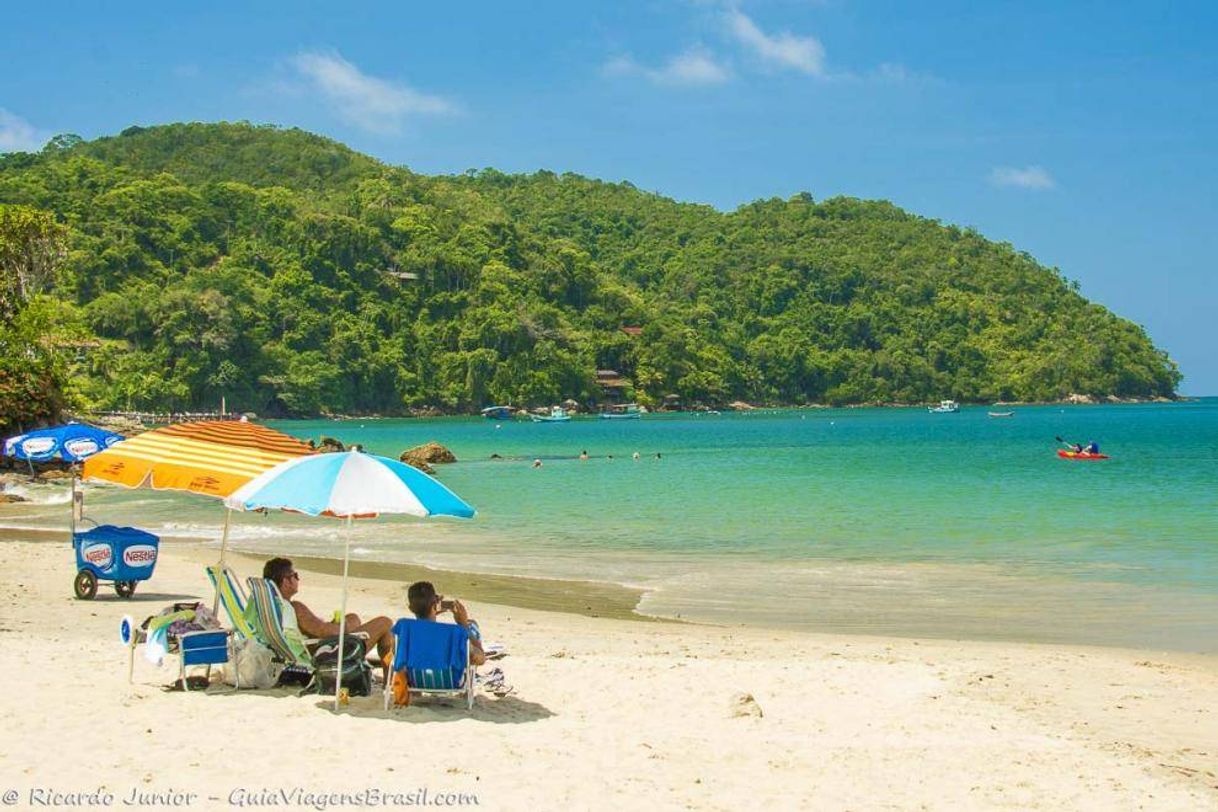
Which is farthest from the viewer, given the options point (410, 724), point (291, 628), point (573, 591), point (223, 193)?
point (223, 193)

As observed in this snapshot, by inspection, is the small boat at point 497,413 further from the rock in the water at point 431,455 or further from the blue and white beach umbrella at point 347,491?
the blue and white beach umbrella at point 347,491

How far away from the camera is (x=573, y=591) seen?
54.6ft

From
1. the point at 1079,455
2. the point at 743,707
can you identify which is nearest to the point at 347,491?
the point at 743,707

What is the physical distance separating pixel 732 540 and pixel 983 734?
49.6ft

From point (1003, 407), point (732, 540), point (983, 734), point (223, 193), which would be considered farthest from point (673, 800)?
point (1003, 407)

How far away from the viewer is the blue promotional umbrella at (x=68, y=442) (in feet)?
50.5

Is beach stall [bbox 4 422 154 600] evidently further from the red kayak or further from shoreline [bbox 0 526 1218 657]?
the red kayak

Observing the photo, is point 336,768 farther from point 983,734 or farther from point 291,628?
point 983,734

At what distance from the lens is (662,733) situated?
7.97m

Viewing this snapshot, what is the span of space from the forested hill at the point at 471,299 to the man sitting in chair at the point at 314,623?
81757 millimetres

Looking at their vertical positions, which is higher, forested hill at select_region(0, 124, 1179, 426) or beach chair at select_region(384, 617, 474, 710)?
forested hill at select_region(0, 124, 1179, 426)

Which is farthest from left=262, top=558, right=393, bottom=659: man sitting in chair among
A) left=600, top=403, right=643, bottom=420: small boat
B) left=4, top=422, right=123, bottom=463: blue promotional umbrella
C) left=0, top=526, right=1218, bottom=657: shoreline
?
left=600, top=403, right=643, bottom=420: small boat

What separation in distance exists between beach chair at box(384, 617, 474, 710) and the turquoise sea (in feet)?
21.6

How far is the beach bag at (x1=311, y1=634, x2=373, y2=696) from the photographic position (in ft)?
28.0
